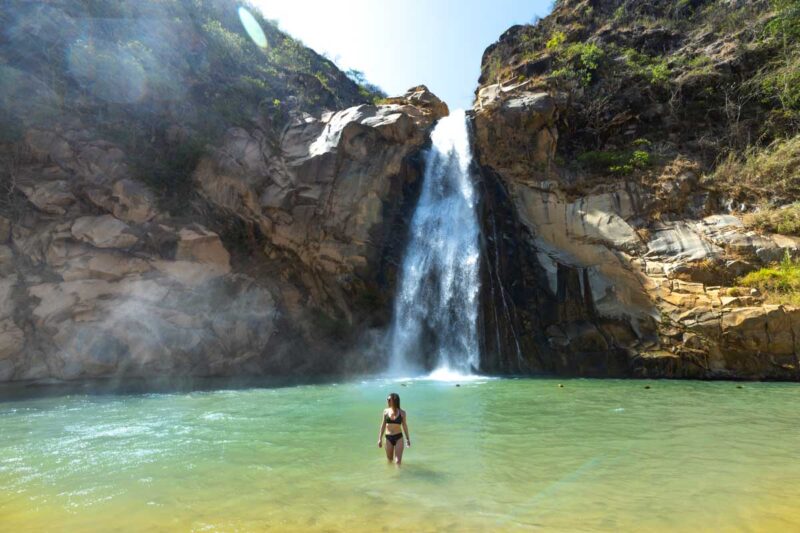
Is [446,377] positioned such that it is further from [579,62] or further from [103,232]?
[579,62]

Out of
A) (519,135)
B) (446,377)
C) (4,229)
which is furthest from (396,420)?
(4,229)

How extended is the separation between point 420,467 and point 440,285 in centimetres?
1376

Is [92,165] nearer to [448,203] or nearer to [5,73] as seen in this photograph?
[5,73]

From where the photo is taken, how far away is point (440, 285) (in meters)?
19.8

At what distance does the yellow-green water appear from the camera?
461 centimetres

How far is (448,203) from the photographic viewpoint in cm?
2158

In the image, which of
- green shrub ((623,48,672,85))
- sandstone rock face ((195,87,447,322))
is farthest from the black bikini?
green shrub ((623,48,672,85))

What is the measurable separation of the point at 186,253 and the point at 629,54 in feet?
81.1

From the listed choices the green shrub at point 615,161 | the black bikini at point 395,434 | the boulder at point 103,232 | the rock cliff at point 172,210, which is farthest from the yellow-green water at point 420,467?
the green shrub at point 615,161

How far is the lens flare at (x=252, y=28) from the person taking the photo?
100 feet

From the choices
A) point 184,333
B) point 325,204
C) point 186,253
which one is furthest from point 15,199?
point 325,204

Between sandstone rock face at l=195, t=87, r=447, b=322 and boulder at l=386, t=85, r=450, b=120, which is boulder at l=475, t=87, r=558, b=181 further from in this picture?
boulder at l=386, t=85, r=450, b=120

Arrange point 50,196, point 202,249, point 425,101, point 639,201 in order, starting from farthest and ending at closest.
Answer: point 425,101 → point 639,201 → point 202,249 → point 50,196

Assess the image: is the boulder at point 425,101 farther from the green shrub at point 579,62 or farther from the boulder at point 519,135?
the green shrub at point 579,62
